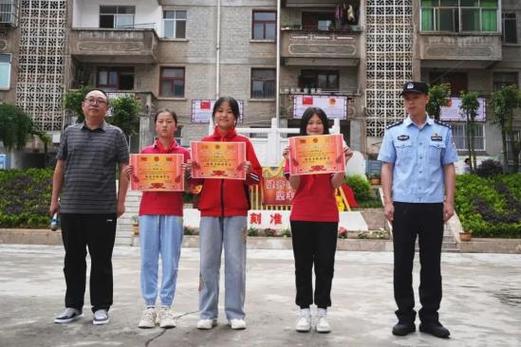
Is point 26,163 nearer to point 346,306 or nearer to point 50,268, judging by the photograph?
point 50,268

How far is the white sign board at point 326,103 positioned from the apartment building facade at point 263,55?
0.04 m

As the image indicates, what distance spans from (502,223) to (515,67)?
36.5 feet

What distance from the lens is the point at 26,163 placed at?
64.0 feet

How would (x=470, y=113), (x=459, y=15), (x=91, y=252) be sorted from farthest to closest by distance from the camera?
(x=459, y=15)
(x=470, y=113)
(x=91, y=252)

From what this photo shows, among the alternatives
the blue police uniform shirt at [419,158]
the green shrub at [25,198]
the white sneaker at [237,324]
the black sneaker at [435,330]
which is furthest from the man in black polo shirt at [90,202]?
the green shrub at [25,198]

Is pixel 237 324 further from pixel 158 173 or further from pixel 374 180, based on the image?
pixel 374 180

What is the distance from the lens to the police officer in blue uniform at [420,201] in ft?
11.2

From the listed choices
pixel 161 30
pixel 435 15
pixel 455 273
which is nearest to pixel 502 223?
pixel 455 273

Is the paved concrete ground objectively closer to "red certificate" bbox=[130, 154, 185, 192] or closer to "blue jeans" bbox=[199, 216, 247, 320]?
"blue jeans" bbox=[199, 216, 247, 320]

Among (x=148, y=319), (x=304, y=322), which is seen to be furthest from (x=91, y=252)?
(x=304, y=322)

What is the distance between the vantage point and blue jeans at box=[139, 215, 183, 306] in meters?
3.51

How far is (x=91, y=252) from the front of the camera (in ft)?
12.0

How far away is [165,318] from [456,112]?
17.3 meters

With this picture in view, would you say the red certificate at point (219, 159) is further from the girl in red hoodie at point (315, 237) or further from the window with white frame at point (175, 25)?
the window with white frame at point (175, 25)
